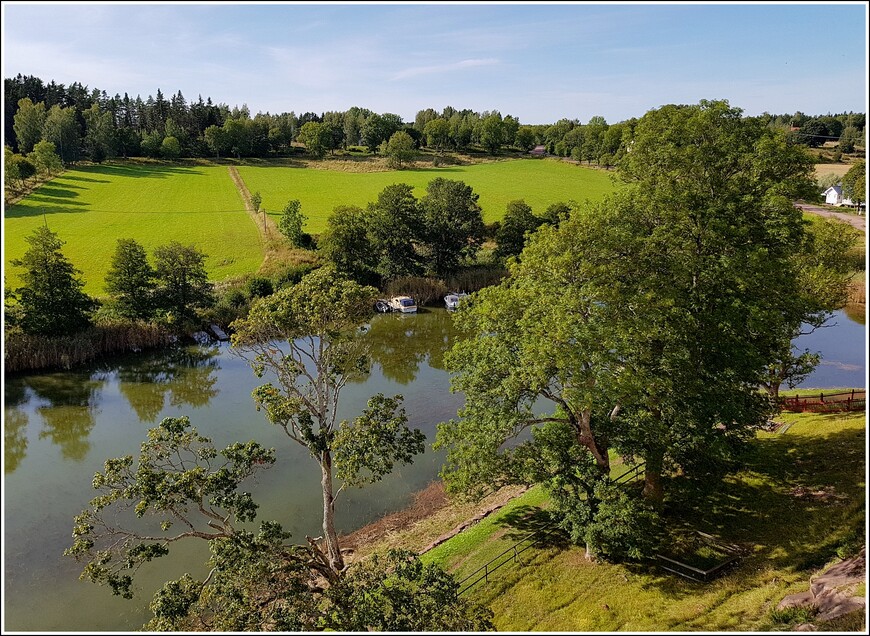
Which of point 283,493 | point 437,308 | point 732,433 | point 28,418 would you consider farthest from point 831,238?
point 28,418

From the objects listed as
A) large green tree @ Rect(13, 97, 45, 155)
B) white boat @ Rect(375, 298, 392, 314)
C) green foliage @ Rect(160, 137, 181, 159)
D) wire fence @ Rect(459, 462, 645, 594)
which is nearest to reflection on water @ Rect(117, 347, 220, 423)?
white boat @ Rect(375, 298, 392, 314)

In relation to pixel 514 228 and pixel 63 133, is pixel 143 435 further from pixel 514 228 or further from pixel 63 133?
pixel 63 133

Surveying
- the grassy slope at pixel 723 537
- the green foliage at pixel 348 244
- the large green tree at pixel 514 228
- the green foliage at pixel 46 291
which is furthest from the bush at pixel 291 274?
the grassy slope at pixel 723 537

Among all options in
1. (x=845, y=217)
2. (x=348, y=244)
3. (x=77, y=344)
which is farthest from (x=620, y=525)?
(x=348, y=244)

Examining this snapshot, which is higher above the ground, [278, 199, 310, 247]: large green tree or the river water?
[278, 199, 310, 247]: large green tree

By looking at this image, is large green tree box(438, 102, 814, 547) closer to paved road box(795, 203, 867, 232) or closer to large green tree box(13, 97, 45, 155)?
paved road box(795, 203, 867, 232)

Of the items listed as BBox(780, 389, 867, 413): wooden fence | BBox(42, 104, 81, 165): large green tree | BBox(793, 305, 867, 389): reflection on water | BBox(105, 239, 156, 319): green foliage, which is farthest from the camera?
BBox(42, 104, 81, 165): large green tree
